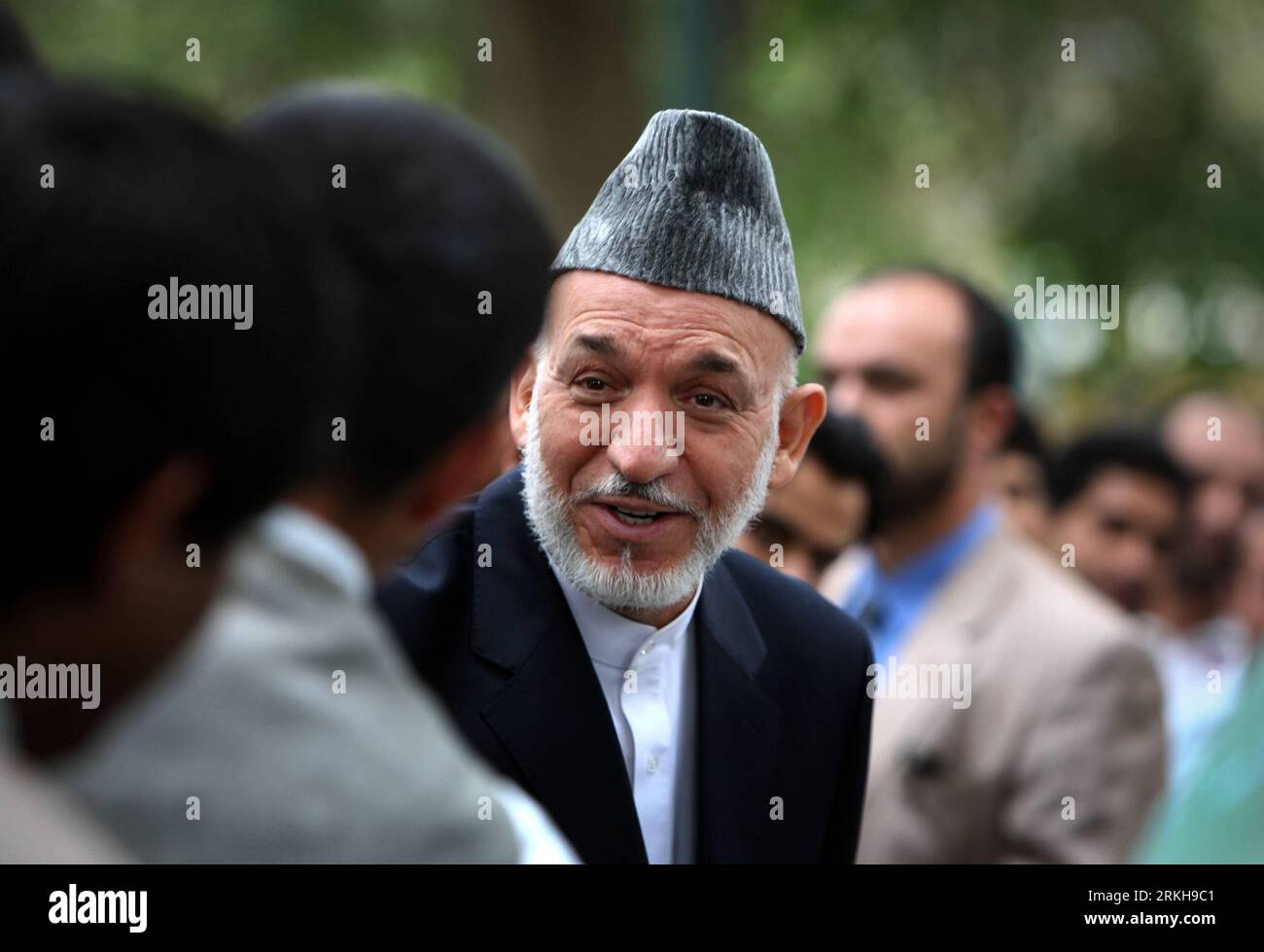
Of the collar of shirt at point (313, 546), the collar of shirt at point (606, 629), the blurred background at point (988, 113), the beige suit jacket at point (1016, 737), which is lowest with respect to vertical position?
the beige suit jacket at point (1016, 737)

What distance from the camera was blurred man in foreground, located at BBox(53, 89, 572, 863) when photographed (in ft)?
5.07

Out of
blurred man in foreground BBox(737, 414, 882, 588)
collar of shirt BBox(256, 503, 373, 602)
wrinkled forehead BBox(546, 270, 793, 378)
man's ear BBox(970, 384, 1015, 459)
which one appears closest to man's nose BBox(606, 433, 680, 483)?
wrinkled forehead BBox(546, 270, 793, 378)

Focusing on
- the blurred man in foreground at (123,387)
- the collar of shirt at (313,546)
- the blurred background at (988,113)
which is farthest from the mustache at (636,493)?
the blurred background at (988,113)

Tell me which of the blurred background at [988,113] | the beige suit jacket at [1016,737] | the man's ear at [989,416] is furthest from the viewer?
the blurred background at [988,113]

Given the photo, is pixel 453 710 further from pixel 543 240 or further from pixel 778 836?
pixel 543 240

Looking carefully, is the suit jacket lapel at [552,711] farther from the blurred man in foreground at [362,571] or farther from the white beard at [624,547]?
the blurred man in foreground at [362,571]

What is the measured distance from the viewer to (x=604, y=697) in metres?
2.51

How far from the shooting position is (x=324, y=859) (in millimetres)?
1617

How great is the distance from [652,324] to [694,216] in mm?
165

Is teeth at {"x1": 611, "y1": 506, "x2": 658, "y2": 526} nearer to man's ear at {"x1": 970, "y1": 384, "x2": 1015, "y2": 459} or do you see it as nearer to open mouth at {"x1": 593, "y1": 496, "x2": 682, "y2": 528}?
open mouth at {"x1": 593, "y1": 496, "x2": 682, "y2": 528}

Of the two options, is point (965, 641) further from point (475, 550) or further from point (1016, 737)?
point (475, 550)

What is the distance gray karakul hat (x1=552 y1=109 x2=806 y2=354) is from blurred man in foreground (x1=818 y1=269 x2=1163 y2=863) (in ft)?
6.32

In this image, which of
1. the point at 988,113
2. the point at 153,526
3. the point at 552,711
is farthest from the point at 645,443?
the point at 988,113

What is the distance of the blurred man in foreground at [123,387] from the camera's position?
1.37m
